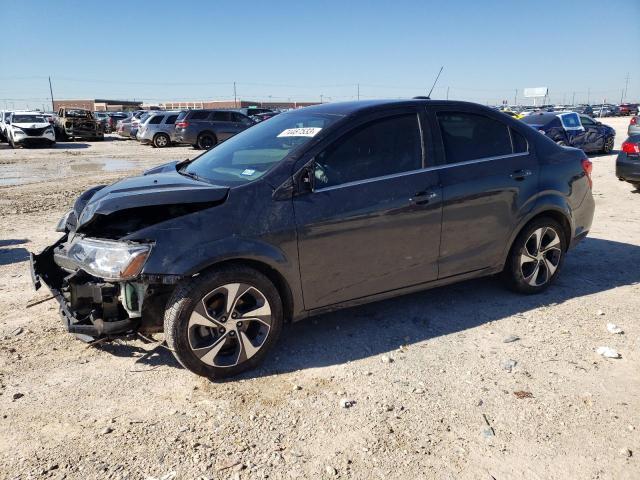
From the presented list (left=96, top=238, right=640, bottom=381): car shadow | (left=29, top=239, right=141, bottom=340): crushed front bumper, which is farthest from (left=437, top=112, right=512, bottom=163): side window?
(left=29, top=239, right=141, bottom=340): crushed front bumper

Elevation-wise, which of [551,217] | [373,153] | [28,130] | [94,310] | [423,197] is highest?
[373,153]

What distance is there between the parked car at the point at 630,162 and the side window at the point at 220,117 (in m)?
16.9

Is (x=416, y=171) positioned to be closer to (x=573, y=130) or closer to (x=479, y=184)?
(x=479, y=184)

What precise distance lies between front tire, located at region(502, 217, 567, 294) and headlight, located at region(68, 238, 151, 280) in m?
3.24

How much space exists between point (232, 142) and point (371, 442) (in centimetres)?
283

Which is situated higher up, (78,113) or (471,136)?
(471,136)

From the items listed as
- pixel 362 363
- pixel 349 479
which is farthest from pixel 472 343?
pixel 349 479

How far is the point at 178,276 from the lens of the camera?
3080 millimetres

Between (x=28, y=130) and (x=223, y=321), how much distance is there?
24.8 m

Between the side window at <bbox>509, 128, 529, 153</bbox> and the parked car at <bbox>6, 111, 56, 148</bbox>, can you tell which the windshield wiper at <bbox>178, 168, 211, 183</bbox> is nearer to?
the side window at <bbox>509, 128, 529, 153</bbox>

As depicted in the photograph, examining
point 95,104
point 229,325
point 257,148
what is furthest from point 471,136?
point 95,104

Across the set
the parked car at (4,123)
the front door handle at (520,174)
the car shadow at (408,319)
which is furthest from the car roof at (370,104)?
the parked car at (4,123)

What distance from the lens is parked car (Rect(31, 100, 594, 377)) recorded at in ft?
10.4

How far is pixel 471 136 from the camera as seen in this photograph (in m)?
4.34
